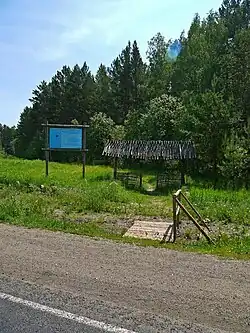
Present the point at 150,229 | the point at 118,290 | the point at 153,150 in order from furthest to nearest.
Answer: the point at 153,150
the point at 150,229
the point at 118,290

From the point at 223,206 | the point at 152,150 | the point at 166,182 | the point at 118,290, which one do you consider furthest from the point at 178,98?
the point at 118,290

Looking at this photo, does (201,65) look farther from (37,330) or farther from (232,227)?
(37,330)

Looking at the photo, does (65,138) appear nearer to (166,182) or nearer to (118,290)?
(166,182)

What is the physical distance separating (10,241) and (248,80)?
31994 mm

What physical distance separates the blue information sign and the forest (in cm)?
900

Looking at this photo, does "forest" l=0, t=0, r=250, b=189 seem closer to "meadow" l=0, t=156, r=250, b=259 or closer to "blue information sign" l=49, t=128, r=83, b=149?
"blue information sign" l=49, t=128, r=83, b=149

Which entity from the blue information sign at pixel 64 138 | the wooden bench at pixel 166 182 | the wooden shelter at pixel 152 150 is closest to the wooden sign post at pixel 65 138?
the blue information sign at pixel 64 138

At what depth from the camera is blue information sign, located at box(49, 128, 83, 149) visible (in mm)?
24688

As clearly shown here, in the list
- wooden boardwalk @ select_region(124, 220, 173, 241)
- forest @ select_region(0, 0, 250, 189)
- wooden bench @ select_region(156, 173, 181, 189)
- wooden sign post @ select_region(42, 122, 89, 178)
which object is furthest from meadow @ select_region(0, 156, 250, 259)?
forest @ select_region(0, 0, 250, 189)

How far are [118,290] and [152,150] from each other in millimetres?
23805

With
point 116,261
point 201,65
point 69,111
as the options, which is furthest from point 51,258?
point 69,111

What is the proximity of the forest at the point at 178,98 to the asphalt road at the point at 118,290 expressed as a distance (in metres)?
20.0

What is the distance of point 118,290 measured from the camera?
541cm

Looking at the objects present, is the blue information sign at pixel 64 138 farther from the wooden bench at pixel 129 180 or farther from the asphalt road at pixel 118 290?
the asphalt road at pixel 118 290
